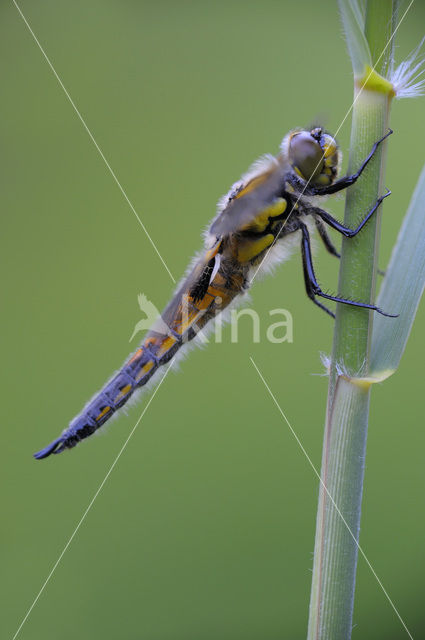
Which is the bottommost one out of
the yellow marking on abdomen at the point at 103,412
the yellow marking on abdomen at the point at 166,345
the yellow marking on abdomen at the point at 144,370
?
the yellow marking on abdomen at the point at 103,412

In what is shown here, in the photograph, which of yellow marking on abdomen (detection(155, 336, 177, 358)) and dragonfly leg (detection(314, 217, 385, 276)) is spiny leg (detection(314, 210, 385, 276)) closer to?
dragonfly leg (detection(314, 217, 385, 276))

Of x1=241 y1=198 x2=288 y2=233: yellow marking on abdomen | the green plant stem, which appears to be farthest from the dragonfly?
the green plant stem

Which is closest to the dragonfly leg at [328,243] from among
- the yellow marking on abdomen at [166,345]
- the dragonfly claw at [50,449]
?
the yellow marking on abdomen at [166,345]

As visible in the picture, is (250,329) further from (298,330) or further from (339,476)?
(339,476)

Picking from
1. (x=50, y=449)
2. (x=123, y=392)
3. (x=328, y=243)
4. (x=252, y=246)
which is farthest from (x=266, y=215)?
(x=50, y=449)

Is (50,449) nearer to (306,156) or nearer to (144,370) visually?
(144,370)

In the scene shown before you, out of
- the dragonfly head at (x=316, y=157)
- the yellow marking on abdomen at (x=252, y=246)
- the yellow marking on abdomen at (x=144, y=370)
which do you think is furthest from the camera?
the yellow marking on abdomen at (x=144, y=370)

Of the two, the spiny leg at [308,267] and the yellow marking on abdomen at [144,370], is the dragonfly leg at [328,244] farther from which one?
the yellow marking on abdomen at [144,370]

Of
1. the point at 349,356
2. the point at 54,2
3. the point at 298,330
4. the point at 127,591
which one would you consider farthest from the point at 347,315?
the point at 54,2
